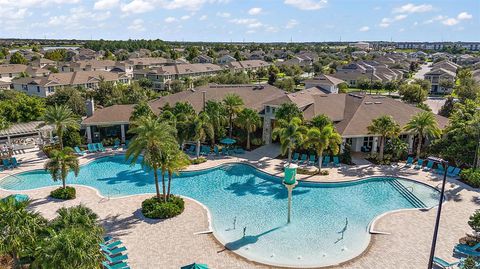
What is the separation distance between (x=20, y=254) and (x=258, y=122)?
2522cm

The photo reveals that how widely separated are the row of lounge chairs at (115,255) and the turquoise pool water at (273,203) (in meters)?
5.38

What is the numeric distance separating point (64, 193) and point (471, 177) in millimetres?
30000

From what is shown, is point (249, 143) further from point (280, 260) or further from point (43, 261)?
point (43, 261)

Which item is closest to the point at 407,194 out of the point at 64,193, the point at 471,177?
the point at 471,177

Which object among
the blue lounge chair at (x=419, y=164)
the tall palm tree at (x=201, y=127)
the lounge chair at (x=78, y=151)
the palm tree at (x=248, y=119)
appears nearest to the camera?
the blue lounge chair at (x=419, y=164)

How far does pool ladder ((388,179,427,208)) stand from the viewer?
2580 cm

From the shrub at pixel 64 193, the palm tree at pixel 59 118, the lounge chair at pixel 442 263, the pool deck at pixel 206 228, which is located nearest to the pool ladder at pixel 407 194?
the pool deck at pixel 206 228

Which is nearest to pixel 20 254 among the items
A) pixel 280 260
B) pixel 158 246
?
pixel 158 246

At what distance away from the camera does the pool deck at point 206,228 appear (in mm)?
18562

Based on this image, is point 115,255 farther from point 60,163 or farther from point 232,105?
point 232,105

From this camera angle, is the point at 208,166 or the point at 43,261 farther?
the point at 208,166

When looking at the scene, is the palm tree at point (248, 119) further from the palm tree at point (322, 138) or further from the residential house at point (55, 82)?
the residential house at point (55, 82)

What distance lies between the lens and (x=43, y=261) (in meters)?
12.8

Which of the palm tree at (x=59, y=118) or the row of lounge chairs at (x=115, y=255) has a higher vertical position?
the palm tree at (x=59, y=118)
